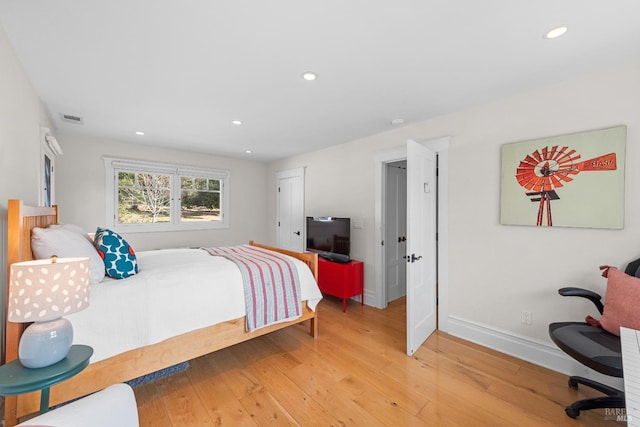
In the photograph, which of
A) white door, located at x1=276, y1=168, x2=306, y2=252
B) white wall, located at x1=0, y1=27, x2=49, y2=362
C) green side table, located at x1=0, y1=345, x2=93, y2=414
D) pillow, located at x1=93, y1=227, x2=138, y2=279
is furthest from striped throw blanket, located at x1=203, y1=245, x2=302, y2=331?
white door, located at x1=276, y1=168, x2=306, y2=252

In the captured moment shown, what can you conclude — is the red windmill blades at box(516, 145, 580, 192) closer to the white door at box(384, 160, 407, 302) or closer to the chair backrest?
the chair backrest

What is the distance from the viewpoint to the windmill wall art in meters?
1.98

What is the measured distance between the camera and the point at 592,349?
160 cm

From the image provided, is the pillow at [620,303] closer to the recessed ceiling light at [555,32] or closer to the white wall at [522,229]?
the white wall at [522,229]

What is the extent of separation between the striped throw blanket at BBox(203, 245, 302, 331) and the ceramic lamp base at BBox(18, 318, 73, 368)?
1.18 m

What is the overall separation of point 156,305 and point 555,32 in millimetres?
3041

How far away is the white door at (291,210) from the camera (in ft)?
16.2

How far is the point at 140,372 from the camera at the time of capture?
1821mm

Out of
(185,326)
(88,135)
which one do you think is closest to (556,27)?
(185,326)

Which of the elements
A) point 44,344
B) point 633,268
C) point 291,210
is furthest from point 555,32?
point 291,210

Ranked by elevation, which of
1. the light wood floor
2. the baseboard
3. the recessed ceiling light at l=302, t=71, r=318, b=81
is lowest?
the light wood floor

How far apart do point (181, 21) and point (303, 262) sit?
2.20 metres

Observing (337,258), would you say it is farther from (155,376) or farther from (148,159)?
(148,159)

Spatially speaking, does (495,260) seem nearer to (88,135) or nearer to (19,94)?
(19,94)
